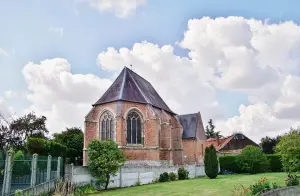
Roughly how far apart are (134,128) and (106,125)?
108 inches

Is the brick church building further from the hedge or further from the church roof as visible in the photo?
the hedge

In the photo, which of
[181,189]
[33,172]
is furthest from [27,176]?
[181,189]

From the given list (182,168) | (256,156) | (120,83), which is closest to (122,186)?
(182,168)

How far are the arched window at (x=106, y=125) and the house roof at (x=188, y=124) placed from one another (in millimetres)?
11174

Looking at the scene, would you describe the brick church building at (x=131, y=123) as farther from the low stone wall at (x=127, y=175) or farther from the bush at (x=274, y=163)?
the bush at (x=274, y=163)

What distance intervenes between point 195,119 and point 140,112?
10.7m

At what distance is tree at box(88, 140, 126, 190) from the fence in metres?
3.27

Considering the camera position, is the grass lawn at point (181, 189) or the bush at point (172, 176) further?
the bush at point (172, 176)

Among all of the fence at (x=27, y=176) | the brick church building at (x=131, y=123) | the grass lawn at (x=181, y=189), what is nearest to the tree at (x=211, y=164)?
the brick church building at (x=131, y=123)

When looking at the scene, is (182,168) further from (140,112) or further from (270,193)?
(270,193)

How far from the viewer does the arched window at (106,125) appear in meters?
30.6

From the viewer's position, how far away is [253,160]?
1265 inches

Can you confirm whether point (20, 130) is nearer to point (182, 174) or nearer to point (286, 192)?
point (182, 174)

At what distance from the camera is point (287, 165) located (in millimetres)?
20125
